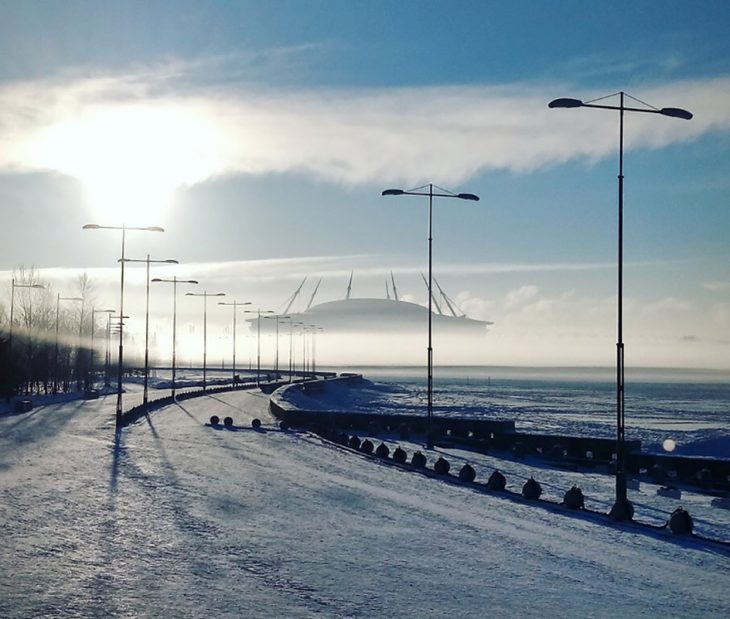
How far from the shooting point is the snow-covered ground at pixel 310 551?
1285cm

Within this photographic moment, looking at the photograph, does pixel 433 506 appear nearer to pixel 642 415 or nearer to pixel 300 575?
pixel 300 575

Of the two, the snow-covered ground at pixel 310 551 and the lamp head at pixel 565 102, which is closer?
the snow-covered ground at pixel 310 551

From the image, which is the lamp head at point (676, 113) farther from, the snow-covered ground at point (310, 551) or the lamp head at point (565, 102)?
the snow-covered ground at point (310, 551)

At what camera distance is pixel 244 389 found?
125 m

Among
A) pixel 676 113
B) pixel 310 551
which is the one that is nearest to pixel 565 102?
pixel 676 113

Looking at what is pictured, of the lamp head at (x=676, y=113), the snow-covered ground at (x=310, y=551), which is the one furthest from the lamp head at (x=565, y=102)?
the snow-covered ground at (x=310, y=551)

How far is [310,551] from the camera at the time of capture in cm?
1661

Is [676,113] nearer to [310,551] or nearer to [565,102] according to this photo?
[565,102]

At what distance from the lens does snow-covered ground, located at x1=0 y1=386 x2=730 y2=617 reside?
506 inches

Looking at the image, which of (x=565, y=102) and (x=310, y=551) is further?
(x=565, y=102)

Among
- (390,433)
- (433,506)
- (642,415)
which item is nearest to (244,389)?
(642,415)

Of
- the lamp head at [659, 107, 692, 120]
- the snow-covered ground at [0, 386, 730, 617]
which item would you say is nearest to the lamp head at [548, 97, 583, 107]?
the lamp head at [659, 107, 692, 120]

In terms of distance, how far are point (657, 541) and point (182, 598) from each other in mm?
11415

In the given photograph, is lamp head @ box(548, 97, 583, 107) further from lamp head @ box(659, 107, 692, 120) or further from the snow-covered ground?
the snow-covered ground
